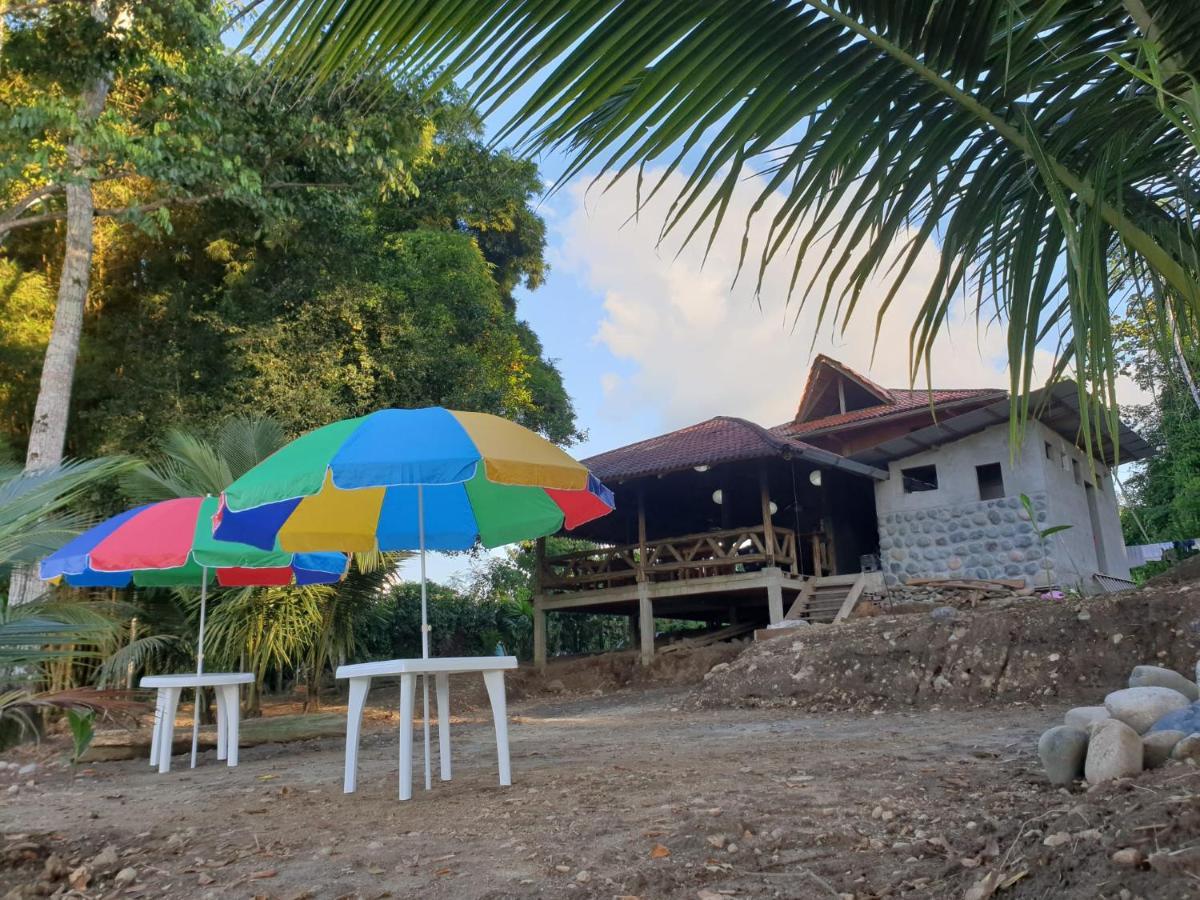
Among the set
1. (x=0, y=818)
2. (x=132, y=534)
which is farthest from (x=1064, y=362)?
(x=132, y=534)

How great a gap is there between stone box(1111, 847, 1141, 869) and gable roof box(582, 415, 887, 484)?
12.0 m

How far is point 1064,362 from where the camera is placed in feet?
6.37

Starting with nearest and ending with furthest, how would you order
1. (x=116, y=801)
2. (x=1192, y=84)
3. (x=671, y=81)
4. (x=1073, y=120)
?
1. (x=1192, y=84)
2. (x=671, y=81)
3. (x=1073, y=120)
4. (x=116, y=801)

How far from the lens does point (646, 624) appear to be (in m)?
15.1

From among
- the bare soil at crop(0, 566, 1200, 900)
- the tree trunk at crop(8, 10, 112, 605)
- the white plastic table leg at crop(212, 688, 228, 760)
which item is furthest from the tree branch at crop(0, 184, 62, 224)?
the white plastic table leg at crop(212, 688, 228, 760)

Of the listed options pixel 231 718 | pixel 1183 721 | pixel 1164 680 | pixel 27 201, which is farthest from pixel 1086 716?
pixel 27 201

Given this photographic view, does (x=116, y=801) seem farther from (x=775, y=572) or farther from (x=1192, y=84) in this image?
(x=775, y=572)

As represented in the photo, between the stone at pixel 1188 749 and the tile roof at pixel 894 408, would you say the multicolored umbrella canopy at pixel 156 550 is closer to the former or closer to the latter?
the stone at pixel 1188 749

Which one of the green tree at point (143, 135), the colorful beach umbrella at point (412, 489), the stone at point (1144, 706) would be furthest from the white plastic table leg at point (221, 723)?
the stone at point (1144, 706)

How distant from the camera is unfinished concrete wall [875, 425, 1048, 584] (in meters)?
14.0

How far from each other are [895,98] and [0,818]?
564 centimetres

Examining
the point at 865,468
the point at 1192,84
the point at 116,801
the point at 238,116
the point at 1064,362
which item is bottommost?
the point at 116,801

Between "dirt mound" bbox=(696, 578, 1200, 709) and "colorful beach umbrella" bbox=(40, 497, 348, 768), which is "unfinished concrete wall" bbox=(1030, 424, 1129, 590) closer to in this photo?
"dirt mound" bbox=(696, 578, 1200, 709)

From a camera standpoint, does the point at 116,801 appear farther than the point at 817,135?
Yes
